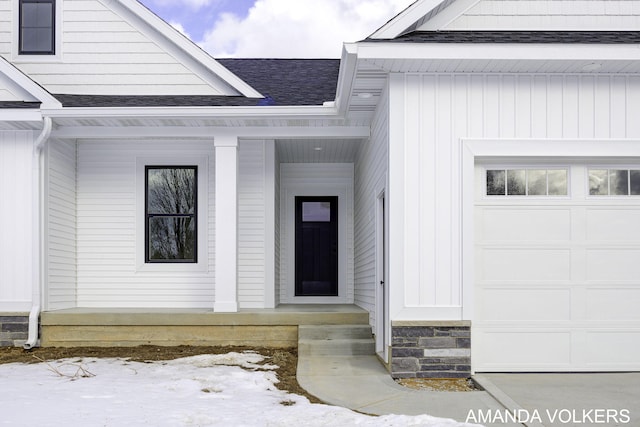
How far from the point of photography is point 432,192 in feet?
22.1

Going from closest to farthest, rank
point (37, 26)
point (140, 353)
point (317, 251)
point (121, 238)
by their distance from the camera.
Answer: point (140, 353) → point (37, 26) → point (121, 238) → point (317, 251)

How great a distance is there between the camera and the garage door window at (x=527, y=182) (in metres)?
6.95

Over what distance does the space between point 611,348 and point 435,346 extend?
175cm

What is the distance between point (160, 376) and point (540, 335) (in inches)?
147

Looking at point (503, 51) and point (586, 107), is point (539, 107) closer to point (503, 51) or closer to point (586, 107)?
point (586, 107)

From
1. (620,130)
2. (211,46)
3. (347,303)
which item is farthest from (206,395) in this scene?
(211,46)

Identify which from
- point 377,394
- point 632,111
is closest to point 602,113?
point 632,111

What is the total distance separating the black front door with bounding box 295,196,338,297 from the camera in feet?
40.8

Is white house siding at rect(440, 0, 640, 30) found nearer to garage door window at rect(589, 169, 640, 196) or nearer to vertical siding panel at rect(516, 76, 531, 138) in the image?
vertical siding panel at rect(516, 76, 531, 138)

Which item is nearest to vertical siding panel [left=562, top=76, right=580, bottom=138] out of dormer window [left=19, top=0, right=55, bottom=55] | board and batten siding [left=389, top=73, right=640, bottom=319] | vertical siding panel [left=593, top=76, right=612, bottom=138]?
Result: board and batten siding [left=389, top=73, right=640, bottom=319]

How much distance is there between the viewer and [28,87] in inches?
350

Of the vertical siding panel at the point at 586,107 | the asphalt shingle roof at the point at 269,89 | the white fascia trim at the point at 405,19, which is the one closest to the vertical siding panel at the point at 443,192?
the white fascia trim at the point at 405,19

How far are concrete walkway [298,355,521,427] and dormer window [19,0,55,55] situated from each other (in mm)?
6176

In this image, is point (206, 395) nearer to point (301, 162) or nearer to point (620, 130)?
point (620, 130)
